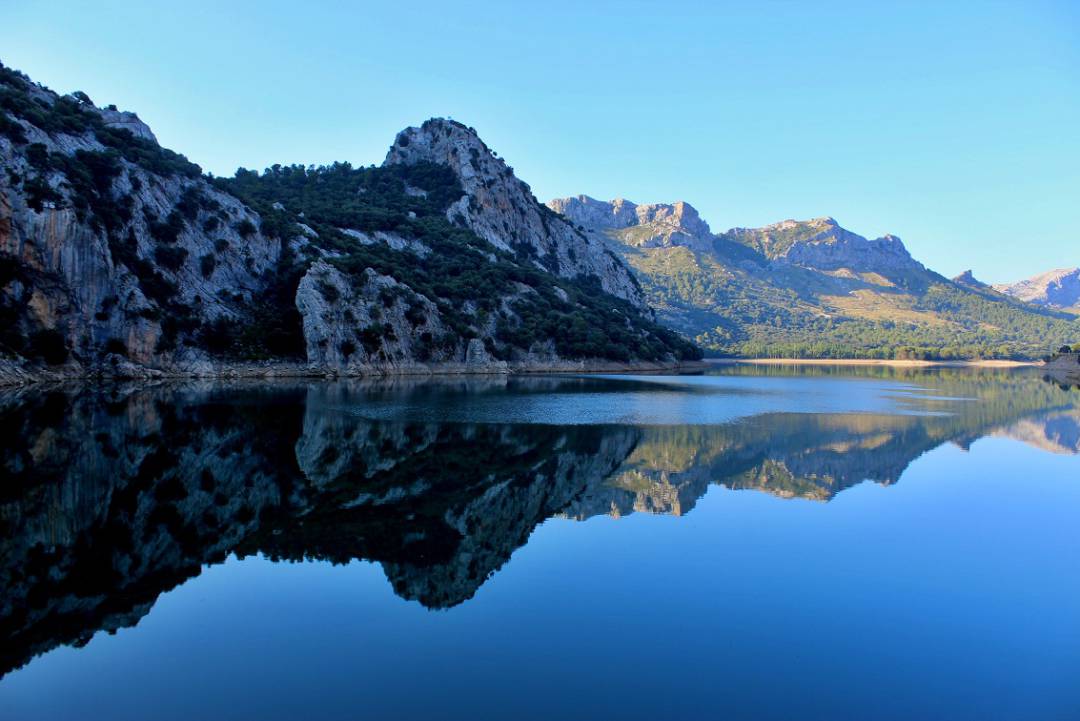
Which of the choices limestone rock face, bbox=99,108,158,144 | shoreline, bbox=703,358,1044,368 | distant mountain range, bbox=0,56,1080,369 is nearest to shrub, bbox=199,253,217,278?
distant mountain range, bbox=0,56,1080,369

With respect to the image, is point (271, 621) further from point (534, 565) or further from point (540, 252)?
point (540, 252)

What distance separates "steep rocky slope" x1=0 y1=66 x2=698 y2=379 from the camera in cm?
5338

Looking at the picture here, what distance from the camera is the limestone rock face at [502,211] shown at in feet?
416

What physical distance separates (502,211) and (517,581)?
123m

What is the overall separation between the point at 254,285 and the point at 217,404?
39.2 metres

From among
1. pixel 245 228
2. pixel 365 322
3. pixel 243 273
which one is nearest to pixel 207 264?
pixel 243 273

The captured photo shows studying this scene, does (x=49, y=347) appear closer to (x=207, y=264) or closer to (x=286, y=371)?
(x=286, y=371)

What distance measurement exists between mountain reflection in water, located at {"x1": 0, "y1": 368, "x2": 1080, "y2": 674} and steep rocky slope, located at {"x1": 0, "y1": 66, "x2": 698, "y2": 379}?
1544 cm

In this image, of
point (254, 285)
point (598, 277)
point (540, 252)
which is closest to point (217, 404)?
point (254, 285)

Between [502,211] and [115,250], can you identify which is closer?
[115,250]

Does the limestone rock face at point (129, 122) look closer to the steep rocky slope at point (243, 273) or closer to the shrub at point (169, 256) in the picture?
the steep rocky slope at point (243, 273)

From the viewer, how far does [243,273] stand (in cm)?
7419

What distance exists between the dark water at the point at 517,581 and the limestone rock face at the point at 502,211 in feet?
331

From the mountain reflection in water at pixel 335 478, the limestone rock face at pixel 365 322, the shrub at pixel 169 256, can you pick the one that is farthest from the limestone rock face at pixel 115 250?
the mountain reflection in water at pixel 335 478
